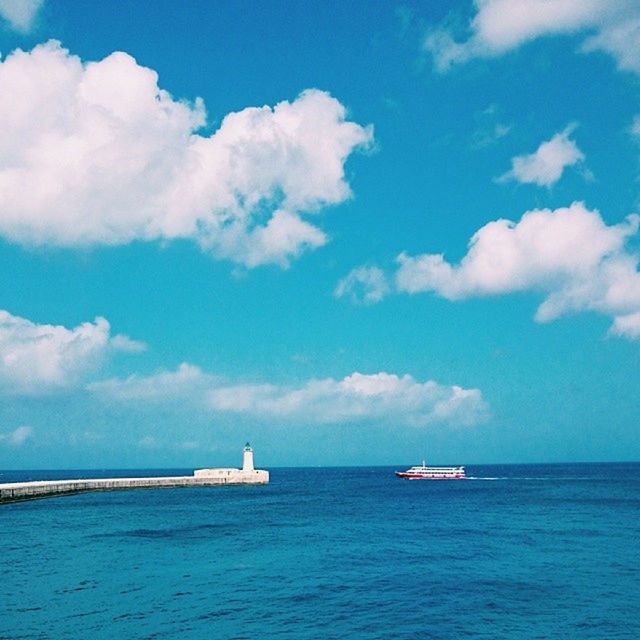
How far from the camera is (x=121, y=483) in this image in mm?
130500

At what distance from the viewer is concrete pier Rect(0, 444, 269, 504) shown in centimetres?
9875

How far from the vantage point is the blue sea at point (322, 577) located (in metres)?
29.9

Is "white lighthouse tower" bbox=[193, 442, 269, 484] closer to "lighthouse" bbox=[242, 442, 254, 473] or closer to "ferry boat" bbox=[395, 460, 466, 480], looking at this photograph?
"lighthouse" bbox=[242, 442, 254, 473]

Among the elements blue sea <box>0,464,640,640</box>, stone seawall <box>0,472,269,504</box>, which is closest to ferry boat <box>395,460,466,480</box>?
stone seawall <box>0,472,269,504</box>

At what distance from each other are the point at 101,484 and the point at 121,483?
465 centimetres

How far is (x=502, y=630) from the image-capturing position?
94.5 feet

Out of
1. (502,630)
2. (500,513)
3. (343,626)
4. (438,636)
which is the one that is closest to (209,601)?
(343,626)

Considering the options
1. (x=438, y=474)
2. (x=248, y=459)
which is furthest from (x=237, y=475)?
(x=438, y=474)

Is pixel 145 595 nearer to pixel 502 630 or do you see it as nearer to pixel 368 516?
pixel 502 630

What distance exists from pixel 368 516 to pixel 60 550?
123ft

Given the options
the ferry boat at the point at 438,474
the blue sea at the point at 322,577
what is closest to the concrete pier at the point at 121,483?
the blue sea at the point at 322,577

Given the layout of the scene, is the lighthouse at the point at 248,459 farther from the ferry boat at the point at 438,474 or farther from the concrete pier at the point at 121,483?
the ferry boat at the point at 438,474

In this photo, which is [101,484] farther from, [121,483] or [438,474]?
[438,474]

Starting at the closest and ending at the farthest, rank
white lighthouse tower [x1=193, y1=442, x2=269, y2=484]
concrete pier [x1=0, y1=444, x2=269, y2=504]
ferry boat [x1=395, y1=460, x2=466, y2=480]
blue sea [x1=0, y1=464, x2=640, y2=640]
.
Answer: blue sea [x1=0, y1=464, x2=640, y2=640] → concrete pier [x1=0, y1=444, x2=269, y2=504] → white lighthouse tower [x1=193, y1=442, x2=269, y2=484] → ferry boat [x1=395, y1=460, x2=466, y2=480]
